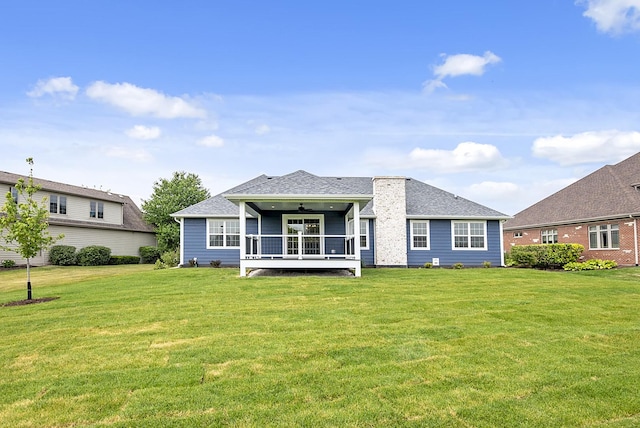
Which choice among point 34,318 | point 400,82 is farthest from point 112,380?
point 400,82

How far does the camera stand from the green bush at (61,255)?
2580 centimetres

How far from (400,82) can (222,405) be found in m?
15.9

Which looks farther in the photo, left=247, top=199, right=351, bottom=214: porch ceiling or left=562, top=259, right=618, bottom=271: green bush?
left=562, top=259, right=618, bottom=271: green bush

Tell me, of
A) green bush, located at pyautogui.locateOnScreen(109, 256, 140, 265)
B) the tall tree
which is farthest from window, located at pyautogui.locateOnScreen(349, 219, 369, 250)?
green bush, located at pyautogui.locateOnScreen(109, 256, 140, 265)

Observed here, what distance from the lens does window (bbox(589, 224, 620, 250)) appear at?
20.1 meters

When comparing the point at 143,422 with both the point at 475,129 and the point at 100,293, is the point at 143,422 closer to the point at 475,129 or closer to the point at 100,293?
the point at 100,293

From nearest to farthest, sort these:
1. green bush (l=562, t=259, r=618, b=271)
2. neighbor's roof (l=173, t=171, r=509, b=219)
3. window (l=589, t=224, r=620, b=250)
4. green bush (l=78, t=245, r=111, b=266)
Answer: neighbor's roof (l=173, t=171, r=509, b=219), green bush (l=562, t=259, r=618, b=271), window (l=589, t=224, r=620, b=250), green bush (l=78, t=245, r=111, b=266)

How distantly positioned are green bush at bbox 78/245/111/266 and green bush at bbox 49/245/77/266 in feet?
1.94

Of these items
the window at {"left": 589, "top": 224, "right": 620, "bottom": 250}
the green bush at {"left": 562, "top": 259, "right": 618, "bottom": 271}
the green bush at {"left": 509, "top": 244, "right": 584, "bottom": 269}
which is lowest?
the green bush at {"left": 562, "top": 259, "right": 618, "bottom": 271}

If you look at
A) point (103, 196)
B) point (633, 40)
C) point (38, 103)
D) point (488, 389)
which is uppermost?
point (633, 40)

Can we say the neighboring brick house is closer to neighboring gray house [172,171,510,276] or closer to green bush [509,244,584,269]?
green bush [509,244,584,269]

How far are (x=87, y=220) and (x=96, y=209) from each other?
1347mm

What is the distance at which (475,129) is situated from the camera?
66.1 ft

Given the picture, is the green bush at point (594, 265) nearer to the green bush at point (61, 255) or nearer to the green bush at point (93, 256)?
the green bush at point (93, 256)
